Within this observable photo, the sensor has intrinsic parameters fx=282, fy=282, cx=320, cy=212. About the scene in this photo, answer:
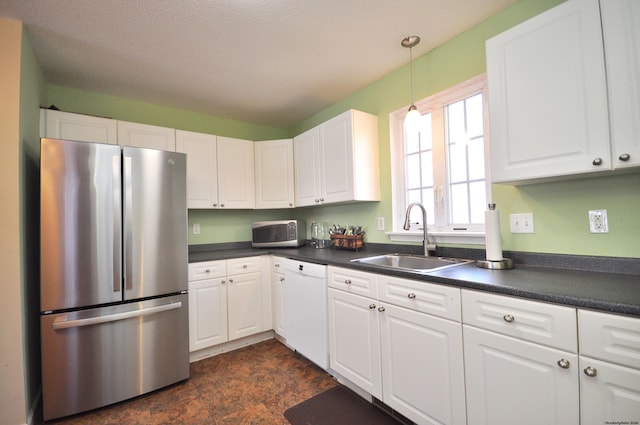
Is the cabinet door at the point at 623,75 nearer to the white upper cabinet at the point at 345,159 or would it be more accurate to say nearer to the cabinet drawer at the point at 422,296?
the cabinet drawer at the point at 422,296

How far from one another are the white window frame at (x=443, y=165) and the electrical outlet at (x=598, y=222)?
50cm

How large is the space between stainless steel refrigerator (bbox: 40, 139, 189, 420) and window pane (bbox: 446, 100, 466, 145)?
2.06 m

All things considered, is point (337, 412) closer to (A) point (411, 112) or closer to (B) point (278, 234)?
(B) point (278, 234)

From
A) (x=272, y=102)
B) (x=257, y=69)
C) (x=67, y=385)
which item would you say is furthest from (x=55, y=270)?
(x=272, y=102)

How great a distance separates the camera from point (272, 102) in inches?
117

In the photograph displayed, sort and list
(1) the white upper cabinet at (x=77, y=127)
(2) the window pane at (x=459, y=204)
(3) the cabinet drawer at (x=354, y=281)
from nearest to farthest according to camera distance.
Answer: (3) the cabinet drawer at (x=354, y=281) < (2) the window pane at (x=459, y=204) < (1) the white upper cabinet at (x=77, y=127)

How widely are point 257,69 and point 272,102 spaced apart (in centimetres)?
64

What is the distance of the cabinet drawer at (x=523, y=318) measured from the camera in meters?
0.99

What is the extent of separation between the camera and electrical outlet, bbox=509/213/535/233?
5.29ft

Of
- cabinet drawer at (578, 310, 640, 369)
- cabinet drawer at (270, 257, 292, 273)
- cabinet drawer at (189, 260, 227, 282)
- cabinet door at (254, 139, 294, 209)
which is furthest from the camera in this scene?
cabinet door at (254, 139, 294, 209)

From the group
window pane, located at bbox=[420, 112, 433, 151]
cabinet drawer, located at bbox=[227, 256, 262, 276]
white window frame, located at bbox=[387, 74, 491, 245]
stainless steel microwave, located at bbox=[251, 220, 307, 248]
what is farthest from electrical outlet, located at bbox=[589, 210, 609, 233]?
cabinet drawer, located at bbox=[227, 256, 262, 276]

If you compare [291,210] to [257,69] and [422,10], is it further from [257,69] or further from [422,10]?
[422,10]

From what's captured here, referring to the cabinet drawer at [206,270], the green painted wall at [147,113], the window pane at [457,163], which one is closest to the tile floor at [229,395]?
the cabinet drawer at [206,270]

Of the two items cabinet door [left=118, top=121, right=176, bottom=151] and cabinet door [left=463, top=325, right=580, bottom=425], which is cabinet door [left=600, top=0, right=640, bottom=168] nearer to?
cabinet door [left=463, top=325, right=580, bottom=425]
